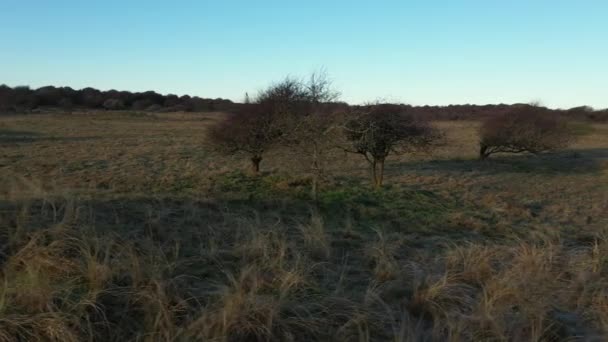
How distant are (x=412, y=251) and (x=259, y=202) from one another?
192 inches

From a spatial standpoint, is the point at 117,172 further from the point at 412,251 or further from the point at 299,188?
the point at 412,251

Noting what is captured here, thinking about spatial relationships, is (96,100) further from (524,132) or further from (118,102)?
(524,132)

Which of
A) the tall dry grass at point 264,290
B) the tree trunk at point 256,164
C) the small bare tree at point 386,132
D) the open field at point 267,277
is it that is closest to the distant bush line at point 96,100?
the tree trunk at point 256,164

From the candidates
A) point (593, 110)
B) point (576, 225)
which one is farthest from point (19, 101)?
point (593, 110)

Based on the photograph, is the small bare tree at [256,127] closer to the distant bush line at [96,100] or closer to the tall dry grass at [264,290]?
the tall dry grass at [264,290]

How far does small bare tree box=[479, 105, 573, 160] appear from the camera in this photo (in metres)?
23.5

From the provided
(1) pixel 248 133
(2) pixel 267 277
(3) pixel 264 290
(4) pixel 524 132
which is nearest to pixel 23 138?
(1) pixel 248 133

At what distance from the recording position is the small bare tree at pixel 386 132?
14.8 m

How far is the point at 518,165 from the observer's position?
23531 mm

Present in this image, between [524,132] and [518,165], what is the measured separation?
60.6 inches

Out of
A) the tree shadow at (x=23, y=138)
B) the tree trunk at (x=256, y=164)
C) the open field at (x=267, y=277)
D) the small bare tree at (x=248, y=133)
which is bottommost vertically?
the tree shadow at (x=23, y=138)

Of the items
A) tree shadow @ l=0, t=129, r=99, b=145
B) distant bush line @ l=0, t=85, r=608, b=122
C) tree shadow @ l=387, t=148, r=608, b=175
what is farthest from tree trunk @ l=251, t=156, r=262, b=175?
distant bush line @ l=0, t=85, r=608, b=122

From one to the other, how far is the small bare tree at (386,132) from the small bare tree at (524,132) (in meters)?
9.47

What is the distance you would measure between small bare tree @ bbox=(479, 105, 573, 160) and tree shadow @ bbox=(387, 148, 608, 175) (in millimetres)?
846
